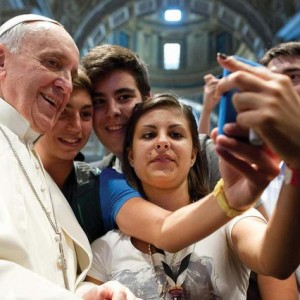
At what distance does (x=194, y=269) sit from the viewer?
5.66ft

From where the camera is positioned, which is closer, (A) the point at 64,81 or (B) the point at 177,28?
(A) the point at 64,81

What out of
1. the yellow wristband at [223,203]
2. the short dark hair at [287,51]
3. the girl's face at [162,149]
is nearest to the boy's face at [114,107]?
the girl's face at [162,149]

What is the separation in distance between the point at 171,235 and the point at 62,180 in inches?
31.3

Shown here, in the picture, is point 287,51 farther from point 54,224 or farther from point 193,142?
point 54,224

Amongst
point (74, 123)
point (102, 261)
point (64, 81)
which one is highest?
point (64, 81)

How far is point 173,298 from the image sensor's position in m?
1.67

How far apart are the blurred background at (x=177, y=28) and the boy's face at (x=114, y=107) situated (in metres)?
5.08

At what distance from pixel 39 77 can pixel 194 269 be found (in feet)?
2.99

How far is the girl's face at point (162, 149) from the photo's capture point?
6.22 feet

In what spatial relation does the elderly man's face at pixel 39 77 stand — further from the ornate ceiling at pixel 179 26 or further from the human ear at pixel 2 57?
the ornate ceiling at pixel 179 26

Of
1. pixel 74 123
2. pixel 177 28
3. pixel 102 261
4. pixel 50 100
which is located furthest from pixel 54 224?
pixel 177 28

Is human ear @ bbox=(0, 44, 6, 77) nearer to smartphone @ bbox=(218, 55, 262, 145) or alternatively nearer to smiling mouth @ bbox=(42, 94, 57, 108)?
smiling mouth @ bbox=(42, 94, 57, 108)

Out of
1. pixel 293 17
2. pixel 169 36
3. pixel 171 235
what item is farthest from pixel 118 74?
pixel 169 36

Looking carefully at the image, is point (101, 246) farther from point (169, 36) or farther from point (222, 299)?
point (169, 36)
